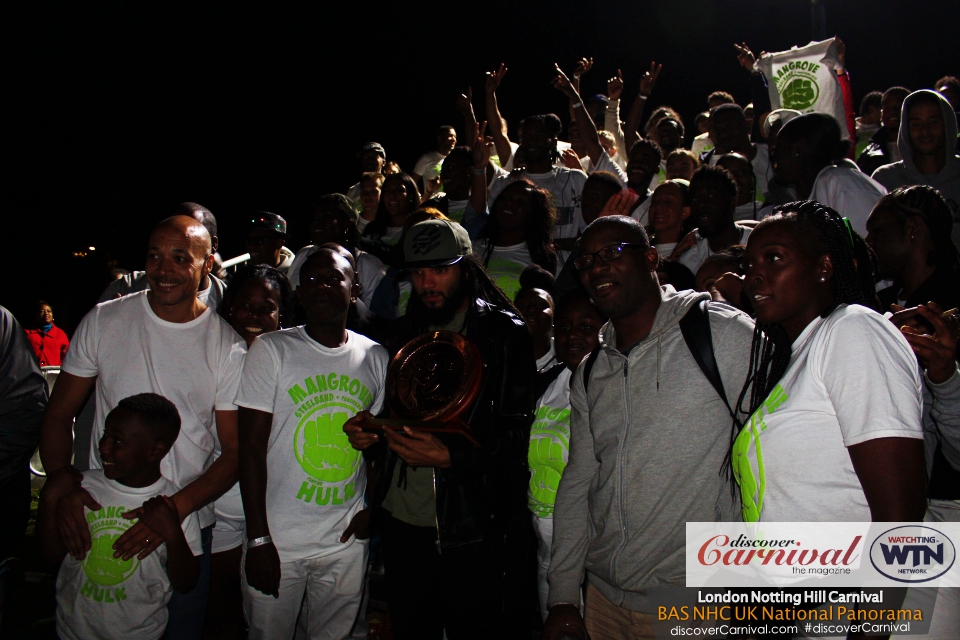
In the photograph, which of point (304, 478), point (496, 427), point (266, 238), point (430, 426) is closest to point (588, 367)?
point (496, 427)

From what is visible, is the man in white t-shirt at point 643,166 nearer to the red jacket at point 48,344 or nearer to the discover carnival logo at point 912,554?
the discover carnival logo at point 912,554

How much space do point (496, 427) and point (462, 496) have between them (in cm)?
36

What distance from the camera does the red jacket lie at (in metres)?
9.95

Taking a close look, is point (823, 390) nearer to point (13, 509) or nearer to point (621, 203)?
point (621, 203)

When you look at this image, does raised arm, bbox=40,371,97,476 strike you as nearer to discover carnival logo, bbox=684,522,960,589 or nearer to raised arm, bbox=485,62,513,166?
discover carnival logo, bbox=684,522,960,589

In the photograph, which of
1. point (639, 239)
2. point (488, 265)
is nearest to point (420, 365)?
point (639, 239)

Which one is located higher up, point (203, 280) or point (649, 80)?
point (649, 80)

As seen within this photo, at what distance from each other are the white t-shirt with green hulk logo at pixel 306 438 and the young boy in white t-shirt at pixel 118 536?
437 millimetres

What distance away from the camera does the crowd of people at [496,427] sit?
2074 millimetres

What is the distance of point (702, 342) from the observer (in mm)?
2471

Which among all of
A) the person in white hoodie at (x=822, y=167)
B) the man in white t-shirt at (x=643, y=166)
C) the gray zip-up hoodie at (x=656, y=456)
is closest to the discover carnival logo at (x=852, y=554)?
the gray zip-up hoodie at (x=656, y=456)

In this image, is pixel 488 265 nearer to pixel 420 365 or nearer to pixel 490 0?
pixel 420 365

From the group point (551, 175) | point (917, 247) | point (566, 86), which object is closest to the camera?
point (917, 247)

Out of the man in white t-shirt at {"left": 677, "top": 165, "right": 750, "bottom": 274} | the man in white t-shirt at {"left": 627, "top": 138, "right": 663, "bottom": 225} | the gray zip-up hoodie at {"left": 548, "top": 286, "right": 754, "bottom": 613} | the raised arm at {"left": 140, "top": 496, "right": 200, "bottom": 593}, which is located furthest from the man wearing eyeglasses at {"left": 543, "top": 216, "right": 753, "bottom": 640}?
the man in white t-shirt at {"left": 627, "top": 138, "right": 663, "bottom": 225}
